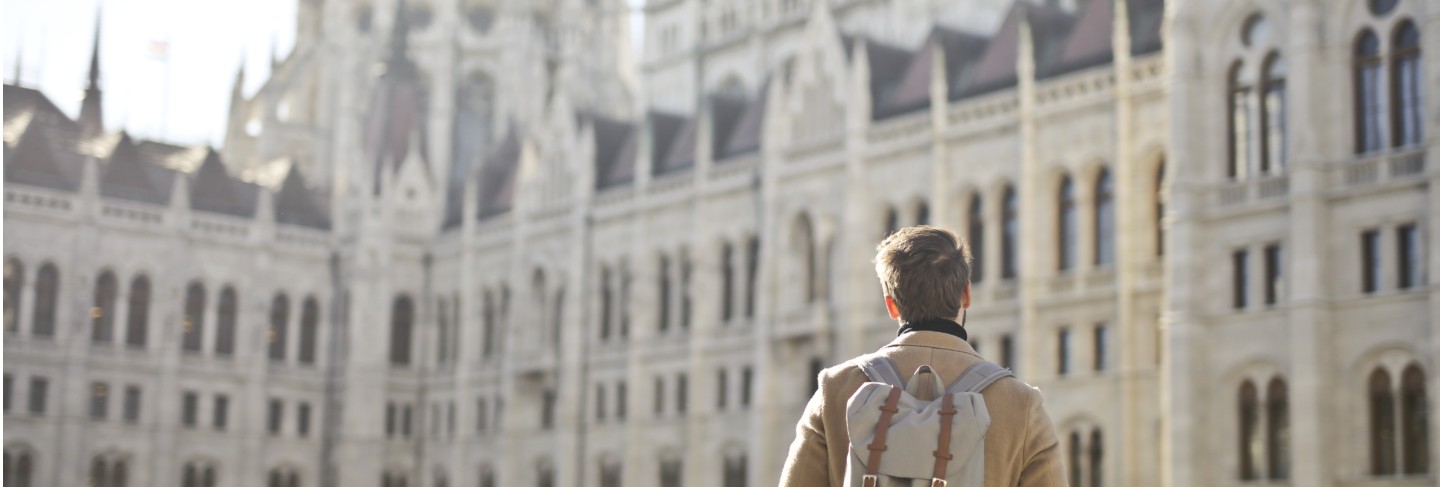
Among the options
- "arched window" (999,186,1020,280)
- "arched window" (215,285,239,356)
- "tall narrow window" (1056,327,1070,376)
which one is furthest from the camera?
"arched window" (215,285,239,356)

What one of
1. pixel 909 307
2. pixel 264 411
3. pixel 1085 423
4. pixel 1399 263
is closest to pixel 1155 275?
pixel 1085 423

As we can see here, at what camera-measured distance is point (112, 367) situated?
5706 centimetres

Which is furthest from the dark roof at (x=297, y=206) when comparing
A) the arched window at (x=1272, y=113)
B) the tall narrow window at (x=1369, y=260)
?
the tall narrow window at (x=1369, y=260)

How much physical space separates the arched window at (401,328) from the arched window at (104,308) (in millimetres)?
8174

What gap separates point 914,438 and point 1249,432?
31.5m

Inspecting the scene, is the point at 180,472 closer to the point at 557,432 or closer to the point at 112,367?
the point at 112,367

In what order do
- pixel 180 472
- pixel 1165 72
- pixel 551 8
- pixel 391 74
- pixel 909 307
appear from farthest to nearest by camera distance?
pixel 551 8
pixel 391 74
pixel 180 472
pixel 1165 72
pixel 909 307

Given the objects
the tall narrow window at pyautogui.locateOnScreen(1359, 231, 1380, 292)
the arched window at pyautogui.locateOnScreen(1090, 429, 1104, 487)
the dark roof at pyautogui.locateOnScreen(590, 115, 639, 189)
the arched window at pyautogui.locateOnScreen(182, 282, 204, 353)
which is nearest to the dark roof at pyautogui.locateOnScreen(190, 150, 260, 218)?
the arched window at pyautogui.locateOnScreen(182, 282, 204, 353)

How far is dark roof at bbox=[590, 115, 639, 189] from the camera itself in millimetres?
57125

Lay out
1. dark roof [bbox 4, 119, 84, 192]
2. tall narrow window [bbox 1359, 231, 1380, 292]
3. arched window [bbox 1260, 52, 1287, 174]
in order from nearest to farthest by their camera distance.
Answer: tall narrow window [bbox 1359, 231, 1380, 292] < arched window [bbox 1260, 52, 1287, 174] < dark roof [bbox 4, 119, 84, 192]

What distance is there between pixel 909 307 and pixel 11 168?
172 feet

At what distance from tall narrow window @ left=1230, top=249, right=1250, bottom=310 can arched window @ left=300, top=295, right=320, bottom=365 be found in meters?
32.6

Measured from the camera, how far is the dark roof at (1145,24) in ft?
135

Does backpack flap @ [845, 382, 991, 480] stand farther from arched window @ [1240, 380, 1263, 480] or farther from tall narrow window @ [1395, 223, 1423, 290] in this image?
arched window @ [1240, 380, 1263, 480]
